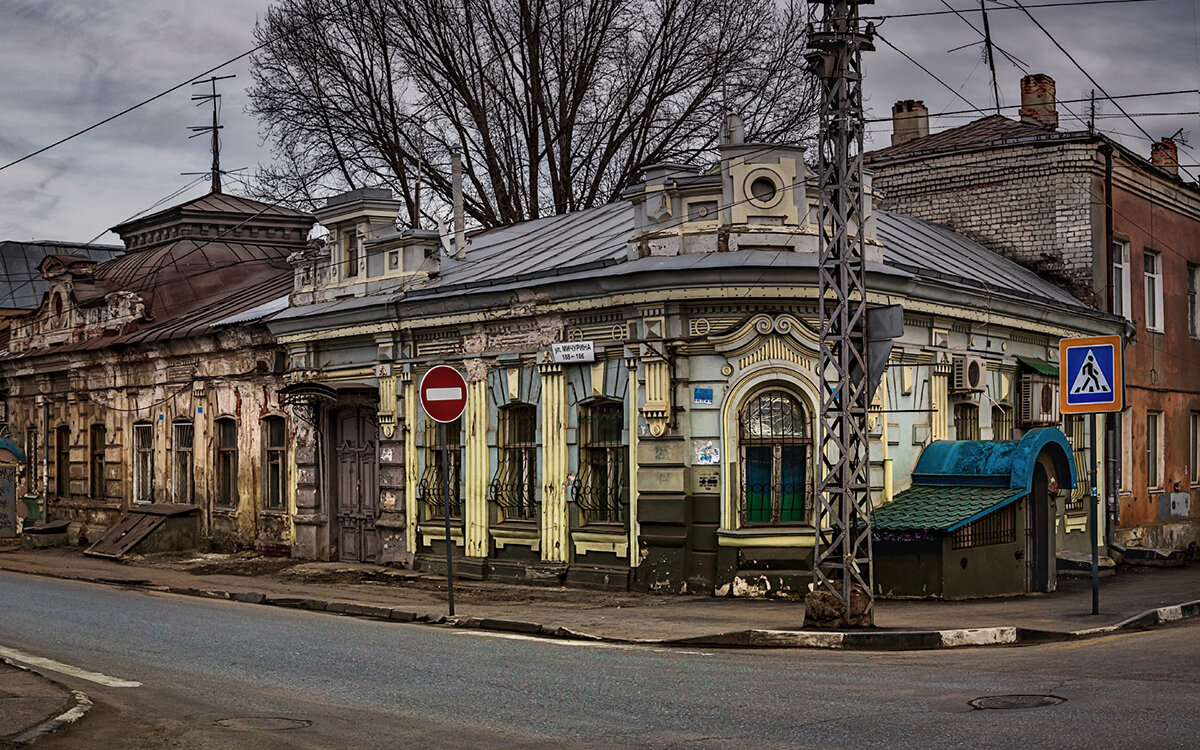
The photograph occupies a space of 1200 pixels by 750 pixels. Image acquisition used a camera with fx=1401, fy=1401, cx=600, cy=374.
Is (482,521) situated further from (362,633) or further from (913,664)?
(913,664)

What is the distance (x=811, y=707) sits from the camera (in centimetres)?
864

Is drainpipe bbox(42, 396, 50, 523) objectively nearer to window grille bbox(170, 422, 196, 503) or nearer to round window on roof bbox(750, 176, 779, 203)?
window grille bbox(170, 422, 196, 503)

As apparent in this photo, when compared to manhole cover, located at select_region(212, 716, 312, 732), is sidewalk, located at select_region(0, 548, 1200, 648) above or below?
below

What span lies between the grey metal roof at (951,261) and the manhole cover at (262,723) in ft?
35.7

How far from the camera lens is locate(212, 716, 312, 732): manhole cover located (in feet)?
27.9

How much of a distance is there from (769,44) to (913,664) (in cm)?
2273

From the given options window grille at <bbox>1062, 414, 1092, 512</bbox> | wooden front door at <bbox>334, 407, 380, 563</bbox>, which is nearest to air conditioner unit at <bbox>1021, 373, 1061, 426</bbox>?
window grille at <bbox>1062, 414, 1092, 512</bbox>

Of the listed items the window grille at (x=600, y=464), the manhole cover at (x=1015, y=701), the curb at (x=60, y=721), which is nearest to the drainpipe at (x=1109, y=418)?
the window grille at (x=600, y=464)

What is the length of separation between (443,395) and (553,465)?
3.40m

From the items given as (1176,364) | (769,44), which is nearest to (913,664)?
(1176,364)

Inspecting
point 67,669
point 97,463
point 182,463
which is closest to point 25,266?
point 97,463

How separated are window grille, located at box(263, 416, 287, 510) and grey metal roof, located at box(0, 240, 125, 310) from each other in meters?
28.1

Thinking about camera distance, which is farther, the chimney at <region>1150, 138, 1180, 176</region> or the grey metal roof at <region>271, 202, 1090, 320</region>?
the chimney at <region>1150, 138, 1180, 176</region>

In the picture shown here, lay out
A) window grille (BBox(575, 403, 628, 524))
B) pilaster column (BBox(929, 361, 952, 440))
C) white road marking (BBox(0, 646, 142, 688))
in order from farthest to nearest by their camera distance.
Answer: pilaster column (BBox(929, 361, 952, 440)), window grille (BBox(575, 403, 628, 524)), white road marking (BBox(0, 646, 142, 688))
